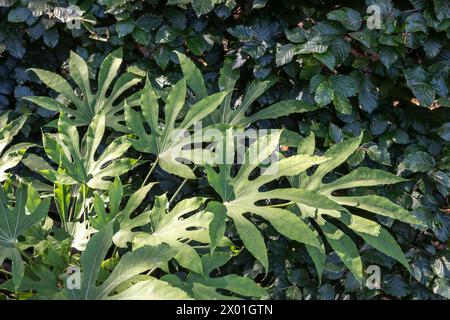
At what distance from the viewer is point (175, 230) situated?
1729 millimetres


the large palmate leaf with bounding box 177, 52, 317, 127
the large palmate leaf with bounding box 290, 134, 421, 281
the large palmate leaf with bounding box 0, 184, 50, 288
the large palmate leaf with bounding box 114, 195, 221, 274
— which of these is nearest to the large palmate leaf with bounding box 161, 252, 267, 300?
the large palmate leaf with bounding box 114, 195, 221, 274

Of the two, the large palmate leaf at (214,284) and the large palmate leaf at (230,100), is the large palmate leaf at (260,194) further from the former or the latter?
Answer: the large palmate leaf at (230,100)

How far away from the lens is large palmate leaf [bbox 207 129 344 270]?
5.33 feet

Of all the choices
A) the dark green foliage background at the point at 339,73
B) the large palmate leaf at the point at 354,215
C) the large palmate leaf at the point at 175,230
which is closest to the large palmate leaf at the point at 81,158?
the large palmate leaf at the point at 175,230

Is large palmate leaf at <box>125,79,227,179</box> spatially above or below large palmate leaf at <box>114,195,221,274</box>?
above

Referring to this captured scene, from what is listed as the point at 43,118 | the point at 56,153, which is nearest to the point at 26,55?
the point at 43,118

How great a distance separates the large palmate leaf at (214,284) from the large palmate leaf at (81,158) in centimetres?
39

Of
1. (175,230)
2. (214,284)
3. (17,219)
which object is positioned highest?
(17,219)

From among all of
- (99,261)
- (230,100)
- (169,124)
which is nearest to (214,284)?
(99,261)

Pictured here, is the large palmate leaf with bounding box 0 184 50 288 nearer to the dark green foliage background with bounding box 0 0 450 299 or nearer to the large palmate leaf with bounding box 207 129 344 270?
the large palmate leaf with bounding box 207 129 344 270

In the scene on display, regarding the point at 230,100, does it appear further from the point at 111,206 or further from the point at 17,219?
the point at 17,219

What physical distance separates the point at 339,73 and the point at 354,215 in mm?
612

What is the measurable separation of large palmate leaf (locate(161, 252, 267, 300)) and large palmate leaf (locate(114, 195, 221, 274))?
0.16 feet

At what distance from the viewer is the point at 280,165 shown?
5.62 ft
